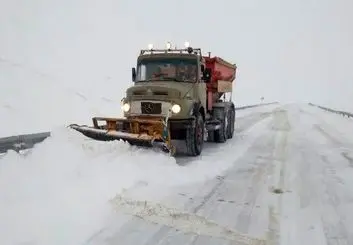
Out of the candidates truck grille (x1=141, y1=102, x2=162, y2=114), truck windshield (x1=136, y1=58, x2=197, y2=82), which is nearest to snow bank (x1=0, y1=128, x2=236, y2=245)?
truck grille (x1=141, y1=102, x2=162, y2=114)

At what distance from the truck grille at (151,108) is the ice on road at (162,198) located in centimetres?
136

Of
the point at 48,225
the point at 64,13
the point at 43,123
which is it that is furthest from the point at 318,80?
the point at 48,225

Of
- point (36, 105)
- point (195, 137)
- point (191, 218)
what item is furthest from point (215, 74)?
point (36, 105)

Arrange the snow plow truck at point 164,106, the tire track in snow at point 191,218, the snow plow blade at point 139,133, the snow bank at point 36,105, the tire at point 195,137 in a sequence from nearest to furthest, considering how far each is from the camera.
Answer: the tire track in snow at point 191,218 < the snow plow blade at point 139,133 < the snow plow truck at point 164,106 < the tire at point 195,137 < the snow bank at point 36,105

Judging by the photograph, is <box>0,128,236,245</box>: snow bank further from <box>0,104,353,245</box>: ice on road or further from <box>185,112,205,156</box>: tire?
<box>185,112,205,156</box>: tire

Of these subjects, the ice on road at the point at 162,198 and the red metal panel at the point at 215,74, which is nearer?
the ice on road at the point at 162,198

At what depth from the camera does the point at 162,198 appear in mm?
6609

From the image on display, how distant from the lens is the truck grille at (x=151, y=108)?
10109mm

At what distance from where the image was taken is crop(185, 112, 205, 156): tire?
10246 millimetres

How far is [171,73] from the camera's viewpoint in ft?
37.0

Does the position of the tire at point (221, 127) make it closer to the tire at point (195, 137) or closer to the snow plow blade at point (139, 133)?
the tire at point (195, 137)

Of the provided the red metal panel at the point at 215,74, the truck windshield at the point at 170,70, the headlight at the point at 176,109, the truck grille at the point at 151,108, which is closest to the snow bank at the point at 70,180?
→ the truck grille at the point at 151,108

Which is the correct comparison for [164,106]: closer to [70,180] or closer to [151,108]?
[151,108]

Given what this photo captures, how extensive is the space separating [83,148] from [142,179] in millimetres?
1981
